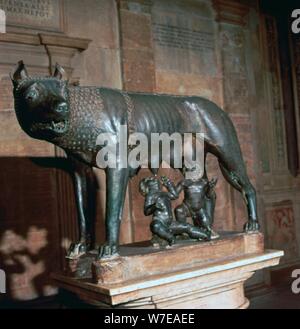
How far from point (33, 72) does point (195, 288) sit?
2786mm

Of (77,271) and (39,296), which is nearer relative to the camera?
(77,271)

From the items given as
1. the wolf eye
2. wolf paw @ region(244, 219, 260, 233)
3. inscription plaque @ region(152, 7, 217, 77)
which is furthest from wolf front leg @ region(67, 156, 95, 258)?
inscription plaque @ region(152, 7, 217, 77)

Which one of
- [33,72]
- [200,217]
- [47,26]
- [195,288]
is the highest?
[47,26]

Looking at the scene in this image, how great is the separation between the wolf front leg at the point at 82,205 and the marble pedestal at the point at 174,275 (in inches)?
4.2

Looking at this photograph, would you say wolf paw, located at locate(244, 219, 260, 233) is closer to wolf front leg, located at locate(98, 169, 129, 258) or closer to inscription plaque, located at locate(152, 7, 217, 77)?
wolf front leg, located at locate(98, 169, 129, 258)

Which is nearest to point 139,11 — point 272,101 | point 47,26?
point 47,26

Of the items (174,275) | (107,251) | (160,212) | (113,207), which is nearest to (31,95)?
(113,207)

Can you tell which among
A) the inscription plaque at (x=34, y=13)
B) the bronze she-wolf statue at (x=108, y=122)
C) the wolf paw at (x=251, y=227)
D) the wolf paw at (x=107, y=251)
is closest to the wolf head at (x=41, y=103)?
the bronze she-wolf statue at (x=108, y=122)

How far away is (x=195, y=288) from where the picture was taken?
274 cm

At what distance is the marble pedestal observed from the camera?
238 centimetres

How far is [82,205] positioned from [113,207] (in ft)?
1.32

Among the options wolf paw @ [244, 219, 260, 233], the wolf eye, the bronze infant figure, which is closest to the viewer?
the wolf eye

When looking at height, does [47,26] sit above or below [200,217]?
above

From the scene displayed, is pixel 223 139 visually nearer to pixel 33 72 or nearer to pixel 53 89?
pixel 53 89
